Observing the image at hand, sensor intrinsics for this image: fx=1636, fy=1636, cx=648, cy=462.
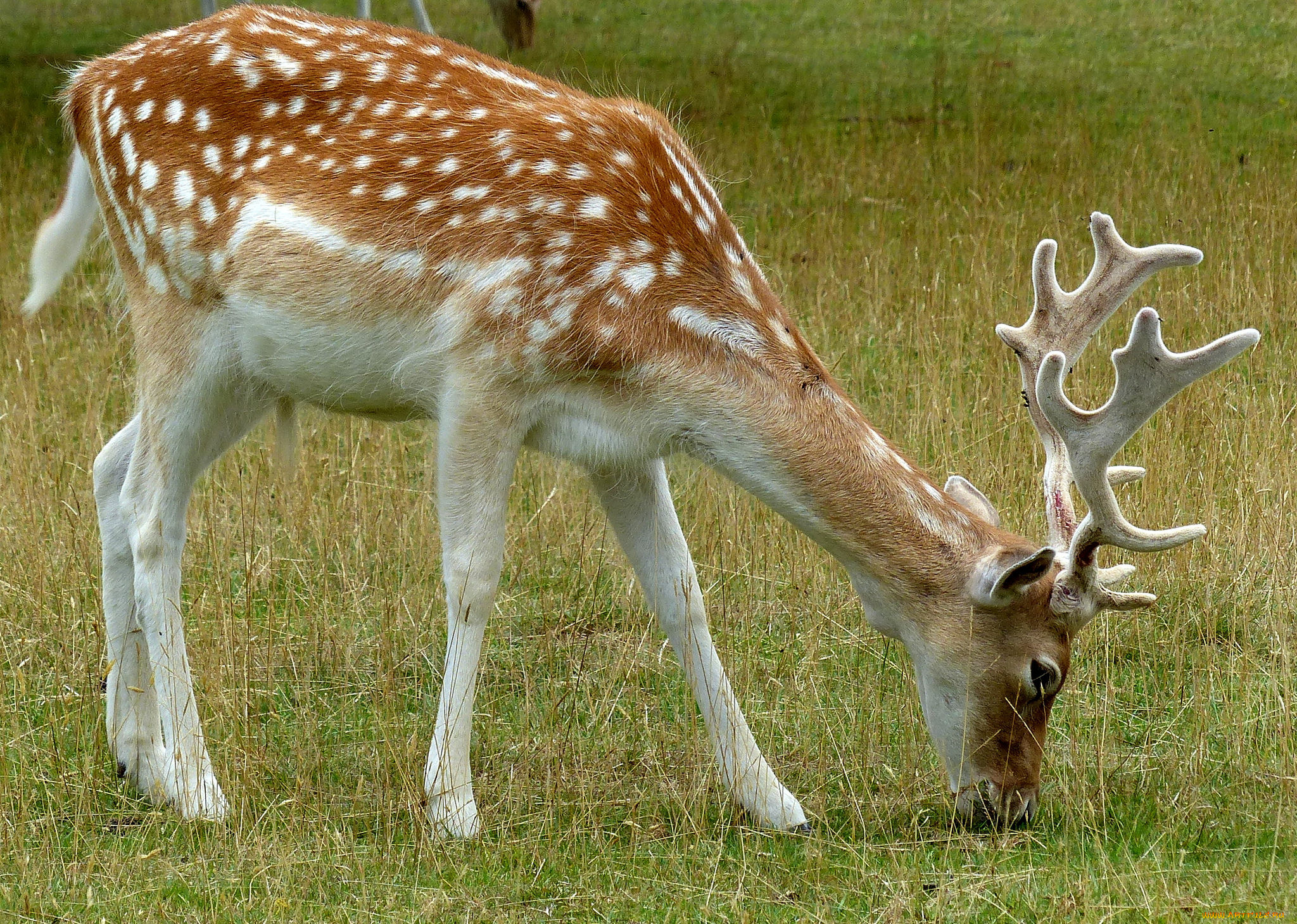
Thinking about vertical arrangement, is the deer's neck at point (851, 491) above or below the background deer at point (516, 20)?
above

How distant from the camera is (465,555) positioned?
4.17 meters

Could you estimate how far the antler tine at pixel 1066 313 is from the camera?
4098mm

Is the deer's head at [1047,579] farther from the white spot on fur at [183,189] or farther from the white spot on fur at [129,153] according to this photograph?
the white spot on fur at [129,153]

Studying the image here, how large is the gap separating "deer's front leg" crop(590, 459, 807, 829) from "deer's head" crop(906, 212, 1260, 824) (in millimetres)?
481

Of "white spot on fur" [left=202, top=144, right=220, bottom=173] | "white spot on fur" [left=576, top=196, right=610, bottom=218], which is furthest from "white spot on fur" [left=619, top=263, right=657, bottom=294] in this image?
A: "white spot on fur" [left=202, top=144, right=220, bottom=173]

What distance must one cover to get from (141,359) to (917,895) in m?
2.56

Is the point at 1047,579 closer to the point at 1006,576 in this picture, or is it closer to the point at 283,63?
the point at 1006,576

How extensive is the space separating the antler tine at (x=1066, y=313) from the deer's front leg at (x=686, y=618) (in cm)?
97

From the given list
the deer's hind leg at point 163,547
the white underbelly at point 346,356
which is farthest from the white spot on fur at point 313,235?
the deer's hind leg at point 163,547

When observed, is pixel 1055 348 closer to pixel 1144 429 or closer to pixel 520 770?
pixel 520 770

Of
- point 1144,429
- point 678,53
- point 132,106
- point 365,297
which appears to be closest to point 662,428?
point 365,297

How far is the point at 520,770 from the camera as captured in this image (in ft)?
14.6

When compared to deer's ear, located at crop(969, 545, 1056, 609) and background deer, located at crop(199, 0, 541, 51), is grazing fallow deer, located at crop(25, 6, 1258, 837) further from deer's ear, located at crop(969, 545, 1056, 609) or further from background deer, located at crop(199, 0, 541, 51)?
background deer, located at crop(199, 0, 541, 51)

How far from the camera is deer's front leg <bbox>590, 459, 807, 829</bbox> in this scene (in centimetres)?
426
